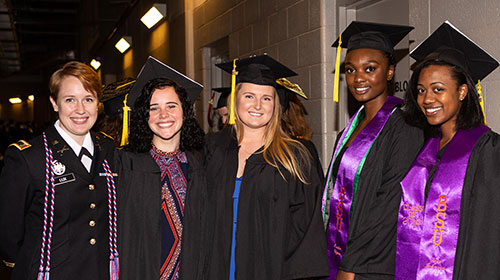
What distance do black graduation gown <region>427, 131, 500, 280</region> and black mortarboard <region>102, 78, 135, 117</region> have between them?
6.00ft

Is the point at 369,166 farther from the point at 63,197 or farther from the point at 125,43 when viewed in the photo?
the point at 125,43

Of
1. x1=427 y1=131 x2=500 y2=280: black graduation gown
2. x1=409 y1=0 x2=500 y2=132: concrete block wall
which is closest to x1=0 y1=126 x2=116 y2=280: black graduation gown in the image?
x1=427 y1=131 x2=500 y2=280: black graduation gown

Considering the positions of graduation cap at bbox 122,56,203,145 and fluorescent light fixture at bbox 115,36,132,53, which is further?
fluorescent light fixture at bbox 115,36,132,53

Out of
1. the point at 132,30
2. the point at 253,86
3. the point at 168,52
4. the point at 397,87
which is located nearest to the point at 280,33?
the point at 397,87

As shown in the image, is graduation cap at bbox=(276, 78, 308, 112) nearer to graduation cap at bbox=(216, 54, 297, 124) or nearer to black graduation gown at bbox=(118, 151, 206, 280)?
graduation cap at bbox=(216, 54, 297, 124)

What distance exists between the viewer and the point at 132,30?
11555mm

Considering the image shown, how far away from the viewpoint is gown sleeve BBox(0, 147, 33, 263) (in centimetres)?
213

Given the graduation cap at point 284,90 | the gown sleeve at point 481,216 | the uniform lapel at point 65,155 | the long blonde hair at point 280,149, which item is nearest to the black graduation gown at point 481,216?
the gown sleeve at point 481,216

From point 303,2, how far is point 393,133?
2.24 meters

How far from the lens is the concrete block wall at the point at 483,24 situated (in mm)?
2416

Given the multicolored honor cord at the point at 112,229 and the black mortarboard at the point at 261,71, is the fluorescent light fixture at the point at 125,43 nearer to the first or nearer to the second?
the black mortarboard at the point at 261,71

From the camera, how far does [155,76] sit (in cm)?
265

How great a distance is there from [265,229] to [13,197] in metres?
1.18

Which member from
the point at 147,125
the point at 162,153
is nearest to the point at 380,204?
the point at 162,153
